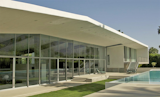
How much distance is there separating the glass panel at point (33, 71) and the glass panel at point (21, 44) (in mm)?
809

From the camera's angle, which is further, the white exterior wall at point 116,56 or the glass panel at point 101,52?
the white exterior wall at point 116,56

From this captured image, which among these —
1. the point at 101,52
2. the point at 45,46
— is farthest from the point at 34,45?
the point at 101,52

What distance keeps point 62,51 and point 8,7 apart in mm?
9582

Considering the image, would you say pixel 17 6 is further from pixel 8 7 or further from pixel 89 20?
pixel 89 20

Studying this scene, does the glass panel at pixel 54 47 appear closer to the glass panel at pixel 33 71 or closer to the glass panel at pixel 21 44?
the glass panel at pixel 33 71

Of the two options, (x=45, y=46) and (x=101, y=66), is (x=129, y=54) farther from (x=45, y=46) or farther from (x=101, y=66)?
(x=45, y=46)

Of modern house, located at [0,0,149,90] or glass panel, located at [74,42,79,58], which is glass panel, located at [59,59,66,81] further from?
glass panel, located at [74,42,79,58]

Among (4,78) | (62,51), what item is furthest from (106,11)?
(4,78)

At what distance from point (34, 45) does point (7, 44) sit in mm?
2223

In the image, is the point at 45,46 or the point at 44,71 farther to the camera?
the point at 45,46

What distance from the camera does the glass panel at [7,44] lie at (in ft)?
35.2

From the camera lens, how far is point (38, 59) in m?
13.0

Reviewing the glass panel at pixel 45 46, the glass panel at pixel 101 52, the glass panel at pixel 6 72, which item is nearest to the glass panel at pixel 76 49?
the glass panel at pixel 45 46

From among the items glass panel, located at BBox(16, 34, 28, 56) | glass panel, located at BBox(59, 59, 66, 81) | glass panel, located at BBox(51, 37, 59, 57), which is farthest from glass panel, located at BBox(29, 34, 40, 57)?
glass panel, located at BBox(59, 59, 66, 81)
